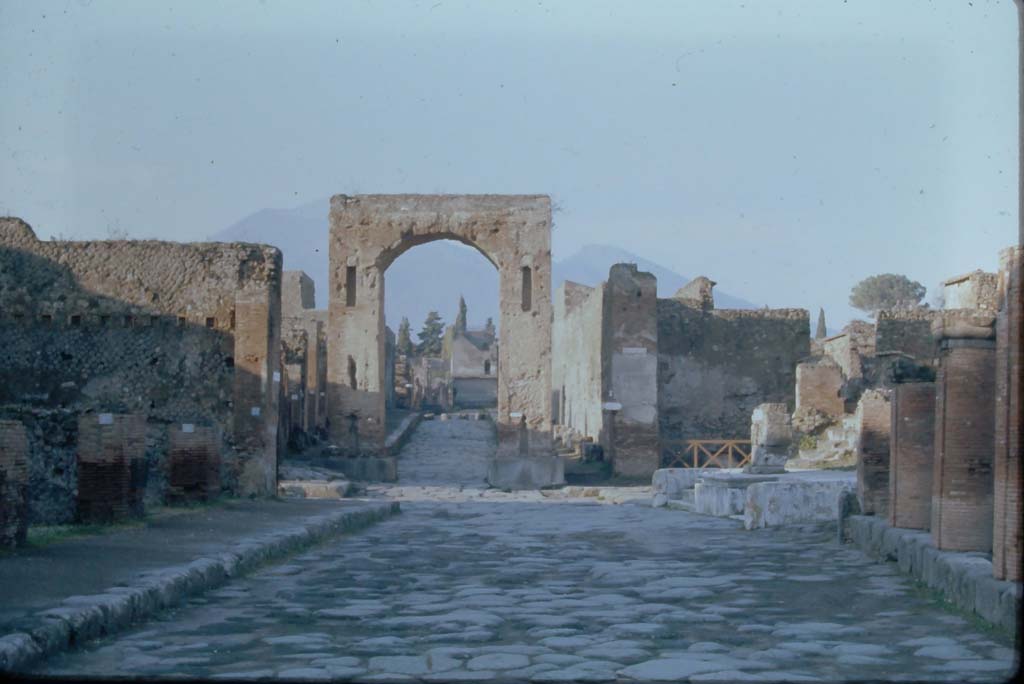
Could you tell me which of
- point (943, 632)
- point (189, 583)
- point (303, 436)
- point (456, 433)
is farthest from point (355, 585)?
point (456, 433)

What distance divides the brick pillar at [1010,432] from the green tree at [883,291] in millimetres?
72147

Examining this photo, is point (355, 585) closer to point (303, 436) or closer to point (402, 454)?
point (303, 436)

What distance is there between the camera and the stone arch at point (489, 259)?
1029 inches

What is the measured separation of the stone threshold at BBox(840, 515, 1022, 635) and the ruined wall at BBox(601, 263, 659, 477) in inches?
565

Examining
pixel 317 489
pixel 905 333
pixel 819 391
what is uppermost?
pixel 905 333

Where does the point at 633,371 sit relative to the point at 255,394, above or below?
above

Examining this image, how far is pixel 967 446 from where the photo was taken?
26.1 feet

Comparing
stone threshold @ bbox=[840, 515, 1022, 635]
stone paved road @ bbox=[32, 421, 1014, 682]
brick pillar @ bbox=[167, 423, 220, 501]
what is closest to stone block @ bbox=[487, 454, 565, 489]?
brick pillar @ bbox=[167, 423, 220, 501]

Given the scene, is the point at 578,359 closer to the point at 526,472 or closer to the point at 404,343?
the point at 526,472

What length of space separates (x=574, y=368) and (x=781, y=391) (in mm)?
6456

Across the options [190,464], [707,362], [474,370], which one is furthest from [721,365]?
[474,370]

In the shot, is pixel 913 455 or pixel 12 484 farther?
pixel 913 455

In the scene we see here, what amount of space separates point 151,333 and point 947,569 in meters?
12.8

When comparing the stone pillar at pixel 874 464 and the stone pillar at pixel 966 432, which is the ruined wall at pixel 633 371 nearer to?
the stone pillar at pixel 874 464
